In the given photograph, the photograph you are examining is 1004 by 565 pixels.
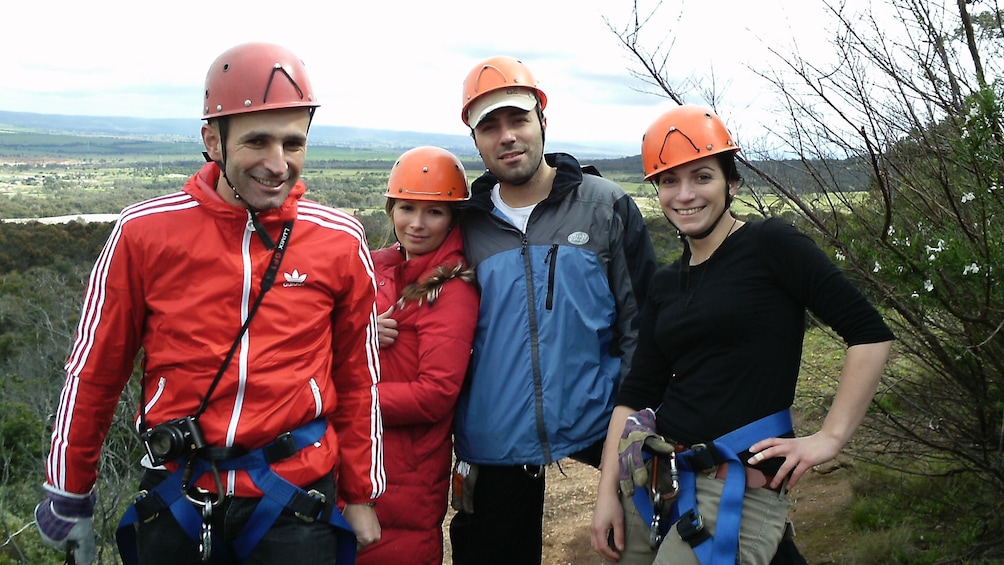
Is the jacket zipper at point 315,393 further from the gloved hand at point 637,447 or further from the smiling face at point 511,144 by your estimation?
the smiling face at point 511,144

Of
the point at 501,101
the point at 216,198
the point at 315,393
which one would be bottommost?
the point at 315,393

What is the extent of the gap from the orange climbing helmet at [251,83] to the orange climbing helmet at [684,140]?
137cm

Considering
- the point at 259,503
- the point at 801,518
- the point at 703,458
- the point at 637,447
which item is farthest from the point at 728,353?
the point at 801,518

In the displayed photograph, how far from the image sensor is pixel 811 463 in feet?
8.75

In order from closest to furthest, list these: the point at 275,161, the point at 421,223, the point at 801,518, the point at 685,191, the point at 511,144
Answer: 1. the point at 275,161
2. the point at 685,191
3. the point at 511,144
4. the point at 421,223
5. the point at 801,518

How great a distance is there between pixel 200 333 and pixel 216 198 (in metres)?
0.48

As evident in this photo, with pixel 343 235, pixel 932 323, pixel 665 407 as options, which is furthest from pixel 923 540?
pixel 343 235

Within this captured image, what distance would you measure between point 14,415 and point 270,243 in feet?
36.0

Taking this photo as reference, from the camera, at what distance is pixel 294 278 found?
9.00ft

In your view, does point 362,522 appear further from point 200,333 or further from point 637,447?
point 637,447

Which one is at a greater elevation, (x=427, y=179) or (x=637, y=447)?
(x=427, y=179)

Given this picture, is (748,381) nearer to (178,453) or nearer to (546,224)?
(546,224)

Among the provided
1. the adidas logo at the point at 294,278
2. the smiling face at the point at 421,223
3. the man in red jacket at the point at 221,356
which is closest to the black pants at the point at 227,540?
the man in red jacket at the point at 221,356

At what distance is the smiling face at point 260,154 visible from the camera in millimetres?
2656
